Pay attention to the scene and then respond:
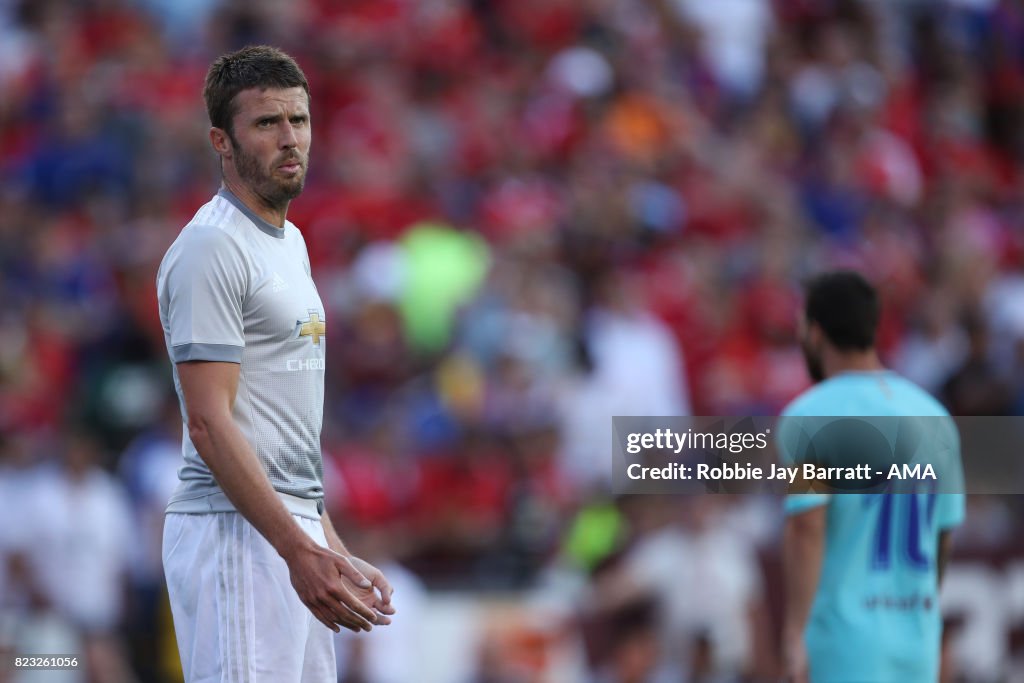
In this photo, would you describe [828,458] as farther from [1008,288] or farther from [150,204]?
[1008,288]

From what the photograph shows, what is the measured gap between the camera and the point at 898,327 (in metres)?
11.5

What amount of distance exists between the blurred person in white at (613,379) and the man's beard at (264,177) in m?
5.78

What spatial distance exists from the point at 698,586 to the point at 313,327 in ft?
18.1

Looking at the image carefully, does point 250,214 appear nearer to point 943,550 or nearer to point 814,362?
point 814,362

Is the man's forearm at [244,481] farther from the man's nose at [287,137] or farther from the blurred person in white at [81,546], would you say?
the blurred person in white at [81,546]

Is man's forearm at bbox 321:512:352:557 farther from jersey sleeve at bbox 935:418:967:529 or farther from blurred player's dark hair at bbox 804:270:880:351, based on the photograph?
jersey sleeve at bbox 935:418:967:529

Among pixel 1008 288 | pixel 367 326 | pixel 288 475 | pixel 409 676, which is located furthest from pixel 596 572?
pixel 288 475

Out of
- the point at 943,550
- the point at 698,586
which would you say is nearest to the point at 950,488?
the point at 943,550

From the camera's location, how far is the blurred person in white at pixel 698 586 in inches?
349

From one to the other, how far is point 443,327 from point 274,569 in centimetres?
681

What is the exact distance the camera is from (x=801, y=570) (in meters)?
4.75

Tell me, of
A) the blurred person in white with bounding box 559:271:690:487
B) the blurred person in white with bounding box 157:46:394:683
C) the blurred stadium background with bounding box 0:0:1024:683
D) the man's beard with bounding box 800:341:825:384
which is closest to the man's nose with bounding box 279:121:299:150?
the blurred person in white with bounding box 157:46:394:683

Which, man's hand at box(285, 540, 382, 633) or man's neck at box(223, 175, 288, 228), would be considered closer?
man's hand at box(285, 540, 382, 633)

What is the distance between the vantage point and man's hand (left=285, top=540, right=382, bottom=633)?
3.49 meters
